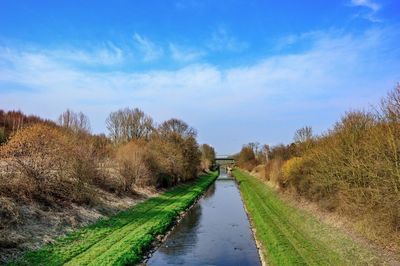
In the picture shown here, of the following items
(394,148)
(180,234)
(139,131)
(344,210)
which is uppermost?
(139,131)

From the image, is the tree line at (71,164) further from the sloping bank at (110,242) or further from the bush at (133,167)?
the sloping bank at (110,242)

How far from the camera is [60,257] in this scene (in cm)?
1600

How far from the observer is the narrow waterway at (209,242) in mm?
19109

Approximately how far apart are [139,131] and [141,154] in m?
39.8

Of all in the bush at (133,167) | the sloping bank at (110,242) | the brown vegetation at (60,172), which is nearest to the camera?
the sloping bank at (110,242)

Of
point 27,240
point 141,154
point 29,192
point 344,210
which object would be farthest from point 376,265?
point 141,154

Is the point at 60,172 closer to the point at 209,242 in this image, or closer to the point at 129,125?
the point at 209,242

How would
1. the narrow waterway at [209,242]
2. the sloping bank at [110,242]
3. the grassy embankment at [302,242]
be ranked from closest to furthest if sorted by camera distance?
the sloping bank at [110,242] < the grassy embankment at [302,242] < the narrow waterway at [209,242]

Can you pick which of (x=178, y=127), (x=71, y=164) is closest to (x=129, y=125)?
(x=178, y=127)

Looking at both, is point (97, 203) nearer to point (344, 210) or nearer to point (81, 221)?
point (81, 221)

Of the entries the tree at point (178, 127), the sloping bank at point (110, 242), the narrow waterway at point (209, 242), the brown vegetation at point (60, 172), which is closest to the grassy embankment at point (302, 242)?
the narrow waterway at point (209, 242)

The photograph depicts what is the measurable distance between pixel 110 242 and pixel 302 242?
9342 mm

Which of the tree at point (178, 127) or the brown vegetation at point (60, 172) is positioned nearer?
the brown vegetation at point (60, 172)

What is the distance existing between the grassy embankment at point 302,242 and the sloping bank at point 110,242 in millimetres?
5993
